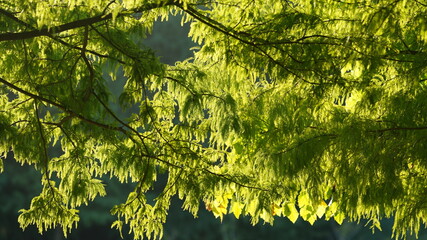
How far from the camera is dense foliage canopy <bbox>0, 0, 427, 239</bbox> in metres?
3.00

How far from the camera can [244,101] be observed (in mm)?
4035

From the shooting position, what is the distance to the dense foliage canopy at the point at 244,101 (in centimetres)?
300

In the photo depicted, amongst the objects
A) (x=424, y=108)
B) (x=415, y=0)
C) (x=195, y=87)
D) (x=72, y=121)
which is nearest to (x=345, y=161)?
(x=424, y=108)

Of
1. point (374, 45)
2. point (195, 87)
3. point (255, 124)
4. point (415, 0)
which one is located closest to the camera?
point (415, 0)

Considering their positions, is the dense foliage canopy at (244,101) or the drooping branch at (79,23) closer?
the dense foliage canopy at (244,101)

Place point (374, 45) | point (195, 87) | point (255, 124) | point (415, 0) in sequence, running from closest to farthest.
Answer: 1. point (415, 0)
2. point (374, 45)
3. point (195, 87)
4. point (255, 124)

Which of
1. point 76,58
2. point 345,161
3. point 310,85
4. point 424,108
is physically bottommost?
point 345,161

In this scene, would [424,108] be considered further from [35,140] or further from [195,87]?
[35,140]

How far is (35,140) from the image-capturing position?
12.5 feet

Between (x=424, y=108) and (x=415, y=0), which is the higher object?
(x=415, y=0)

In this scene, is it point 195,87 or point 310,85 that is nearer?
point 310,85

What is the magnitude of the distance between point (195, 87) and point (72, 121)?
30.4 inches

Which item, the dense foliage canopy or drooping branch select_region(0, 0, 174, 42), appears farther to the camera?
drooping branch select_region(0, 0, 174, 42)

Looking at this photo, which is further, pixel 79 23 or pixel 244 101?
pixel 244 101
